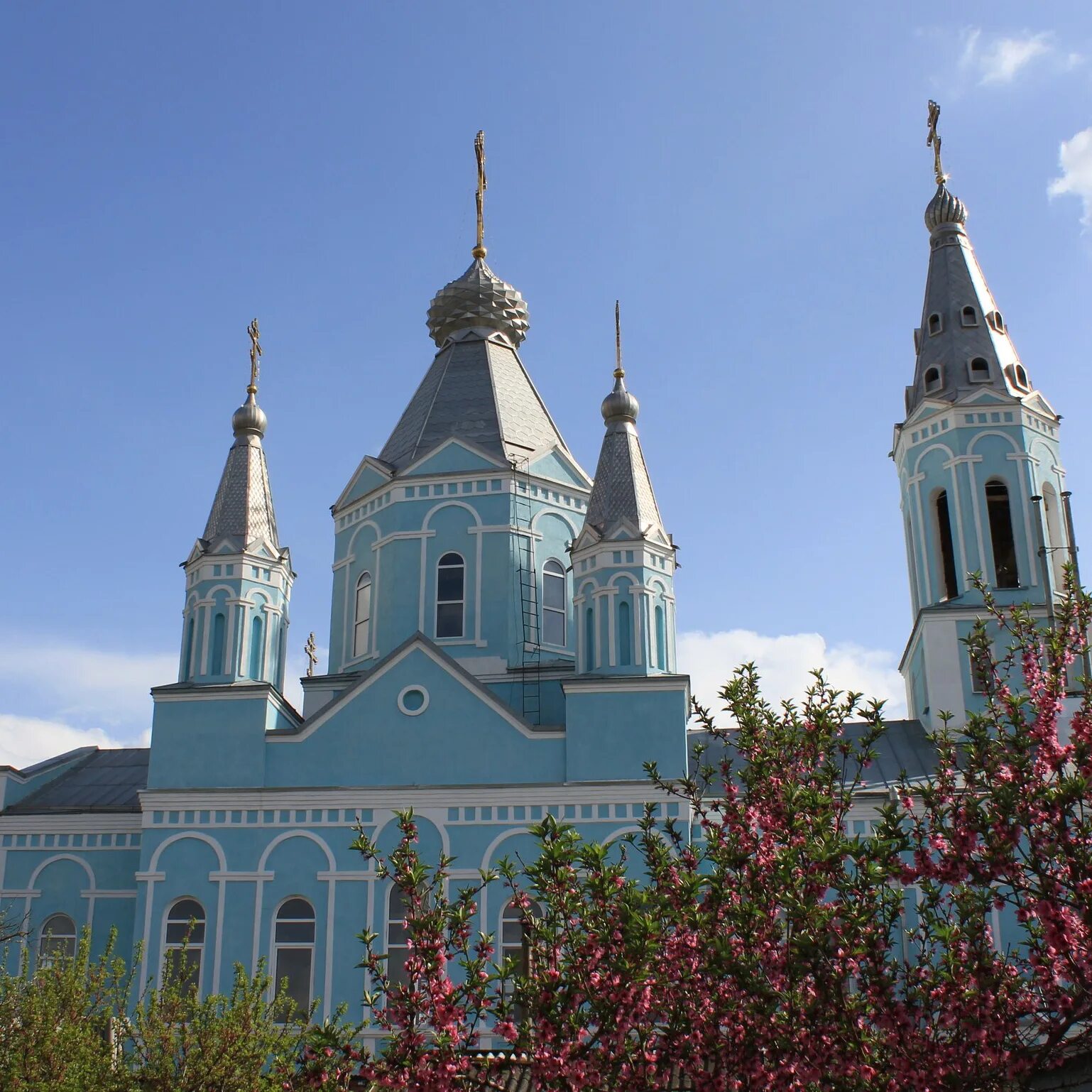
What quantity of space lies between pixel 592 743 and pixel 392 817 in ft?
11.0

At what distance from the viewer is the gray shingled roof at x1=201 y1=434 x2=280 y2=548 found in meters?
24.8

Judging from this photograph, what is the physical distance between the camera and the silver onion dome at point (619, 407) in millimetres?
25109

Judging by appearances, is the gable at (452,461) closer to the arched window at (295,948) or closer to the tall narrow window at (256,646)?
the tall narrow window at (256,646)

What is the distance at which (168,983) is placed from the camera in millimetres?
20578

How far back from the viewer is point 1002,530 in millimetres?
25312

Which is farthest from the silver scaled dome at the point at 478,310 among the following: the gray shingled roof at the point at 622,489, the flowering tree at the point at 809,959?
the flowering tree at the point at 809,959

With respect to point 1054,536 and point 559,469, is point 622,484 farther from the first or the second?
point 1054,536

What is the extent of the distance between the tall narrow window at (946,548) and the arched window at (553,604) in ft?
22.8

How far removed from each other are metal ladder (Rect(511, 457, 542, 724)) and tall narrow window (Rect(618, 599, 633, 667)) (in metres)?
2.48

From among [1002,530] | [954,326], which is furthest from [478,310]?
[1002,530]

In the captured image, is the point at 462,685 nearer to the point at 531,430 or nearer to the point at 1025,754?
the point at 531,430

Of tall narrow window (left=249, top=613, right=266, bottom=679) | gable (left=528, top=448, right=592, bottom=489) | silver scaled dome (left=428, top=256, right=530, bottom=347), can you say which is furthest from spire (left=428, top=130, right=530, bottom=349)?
Result: tall narrow window (left=249, top=613, right=266, bottom=679)

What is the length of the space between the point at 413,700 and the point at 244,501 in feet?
17.8

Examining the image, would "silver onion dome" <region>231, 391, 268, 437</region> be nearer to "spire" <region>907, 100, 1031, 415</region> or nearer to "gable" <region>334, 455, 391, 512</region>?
"gable" <region>334, 455, 391, 512</region>
